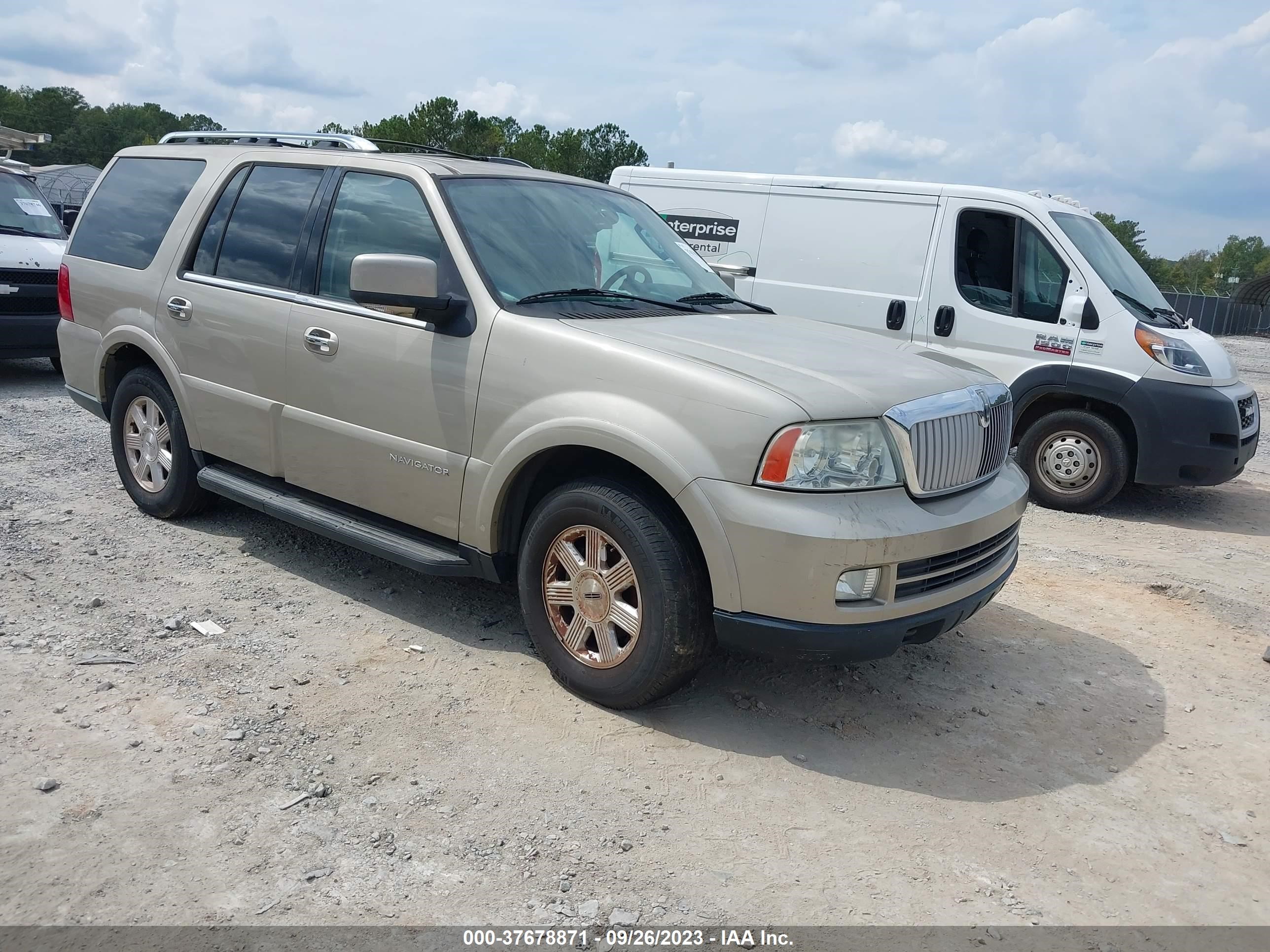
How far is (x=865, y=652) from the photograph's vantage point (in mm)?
3547

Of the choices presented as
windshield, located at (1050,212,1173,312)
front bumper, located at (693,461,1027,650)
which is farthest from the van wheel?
front bumper, located at (693,461,1027,650)

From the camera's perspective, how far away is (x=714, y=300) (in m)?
4.98

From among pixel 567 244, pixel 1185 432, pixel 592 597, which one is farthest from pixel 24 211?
pixel 1185 432

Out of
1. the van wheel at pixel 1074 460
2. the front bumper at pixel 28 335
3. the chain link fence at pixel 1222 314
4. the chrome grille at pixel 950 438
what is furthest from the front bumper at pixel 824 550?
the chain link fence at pixel 1222 314

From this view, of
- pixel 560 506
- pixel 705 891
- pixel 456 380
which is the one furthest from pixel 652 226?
pixel 705 891

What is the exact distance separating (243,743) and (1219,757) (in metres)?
3.58

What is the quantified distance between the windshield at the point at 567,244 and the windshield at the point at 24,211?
803 cm

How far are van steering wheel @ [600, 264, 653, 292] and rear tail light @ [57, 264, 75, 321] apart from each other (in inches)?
138

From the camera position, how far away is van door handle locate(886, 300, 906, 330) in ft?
27.2

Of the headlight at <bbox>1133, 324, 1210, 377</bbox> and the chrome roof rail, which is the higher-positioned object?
the chrome roof rail

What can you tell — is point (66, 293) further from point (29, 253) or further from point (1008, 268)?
point (1008, 268)

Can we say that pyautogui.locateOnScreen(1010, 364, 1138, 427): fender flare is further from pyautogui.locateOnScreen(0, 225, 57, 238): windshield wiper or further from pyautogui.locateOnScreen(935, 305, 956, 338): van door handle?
pyautogui.locateOnScreen(0, 225, 57, 238): windshield wiper

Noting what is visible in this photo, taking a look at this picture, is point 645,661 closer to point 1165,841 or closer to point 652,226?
point 1165,841

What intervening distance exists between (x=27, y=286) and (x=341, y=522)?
7195 millimetres
